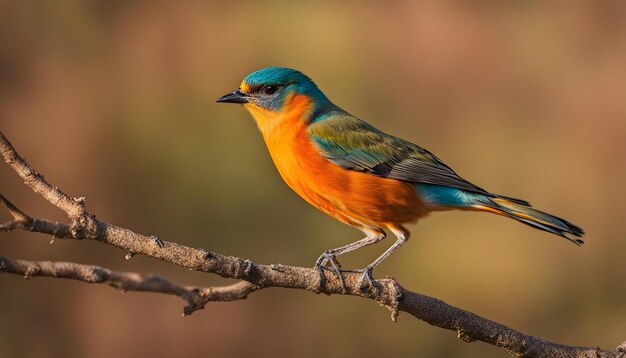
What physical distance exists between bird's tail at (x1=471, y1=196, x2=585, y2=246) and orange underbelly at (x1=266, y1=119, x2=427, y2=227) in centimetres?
34

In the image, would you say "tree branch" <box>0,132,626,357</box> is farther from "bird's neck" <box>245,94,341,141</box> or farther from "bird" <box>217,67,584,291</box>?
"bird's neck" <box>245,94,341,141</box>

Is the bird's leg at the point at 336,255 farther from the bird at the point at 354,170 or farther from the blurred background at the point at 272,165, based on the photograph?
the blurred background at the point at 272,165

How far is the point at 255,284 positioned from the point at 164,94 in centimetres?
478

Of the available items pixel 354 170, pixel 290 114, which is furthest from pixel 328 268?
pixel 290 114

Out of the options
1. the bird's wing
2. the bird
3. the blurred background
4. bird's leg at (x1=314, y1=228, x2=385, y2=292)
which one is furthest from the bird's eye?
the blurred background

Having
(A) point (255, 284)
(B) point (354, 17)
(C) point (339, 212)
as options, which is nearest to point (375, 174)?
(C) point (339, 212)

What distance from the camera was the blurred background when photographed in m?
6.76

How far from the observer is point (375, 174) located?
471 cm

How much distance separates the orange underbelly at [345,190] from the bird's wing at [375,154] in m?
0.06

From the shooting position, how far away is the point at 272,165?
744cm

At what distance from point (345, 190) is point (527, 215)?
92cm

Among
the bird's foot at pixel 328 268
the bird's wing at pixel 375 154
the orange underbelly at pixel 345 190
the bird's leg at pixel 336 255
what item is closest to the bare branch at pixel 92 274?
the bird's foot at pixel 328 268

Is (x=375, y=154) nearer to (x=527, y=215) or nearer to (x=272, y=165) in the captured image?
(x=527, y=215)

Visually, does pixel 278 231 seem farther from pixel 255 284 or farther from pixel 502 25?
pixel 255 284
